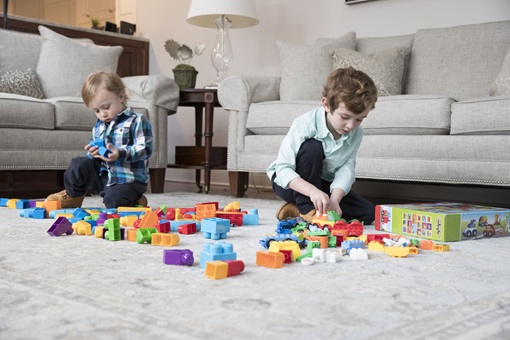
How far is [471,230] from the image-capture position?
2008 millimetres

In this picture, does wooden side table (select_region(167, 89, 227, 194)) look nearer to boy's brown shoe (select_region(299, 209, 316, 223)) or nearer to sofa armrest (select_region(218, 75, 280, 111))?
sofa armrest (select_region(218, 75, 280, 111))

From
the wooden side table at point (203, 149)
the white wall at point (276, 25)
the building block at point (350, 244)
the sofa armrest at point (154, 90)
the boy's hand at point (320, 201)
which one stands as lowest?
the building block at point (350, 244)

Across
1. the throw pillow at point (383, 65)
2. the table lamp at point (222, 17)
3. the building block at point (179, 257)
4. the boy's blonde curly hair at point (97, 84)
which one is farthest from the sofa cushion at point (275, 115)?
the building block at point (179, 257)

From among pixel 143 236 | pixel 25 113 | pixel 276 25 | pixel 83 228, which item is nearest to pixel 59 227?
pixel 83 228

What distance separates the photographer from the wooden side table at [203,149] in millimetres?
3938

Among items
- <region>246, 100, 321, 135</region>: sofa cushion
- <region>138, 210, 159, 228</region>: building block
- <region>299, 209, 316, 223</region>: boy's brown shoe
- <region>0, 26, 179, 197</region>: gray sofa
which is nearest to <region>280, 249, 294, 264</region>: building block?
<region>138, 210, 159, 228</region>: building block

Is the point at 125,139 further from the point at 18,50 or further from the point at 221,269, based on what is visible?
the point at 18,50

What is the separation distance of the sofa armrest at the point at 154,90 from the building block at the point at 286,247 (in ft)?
7.79

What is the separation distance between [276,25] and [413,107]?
2.02 m

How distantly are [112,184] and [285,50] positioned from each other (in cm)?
166

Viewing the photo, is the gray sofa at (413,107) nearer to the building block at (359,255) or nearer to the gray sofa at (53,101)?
the gray sofa at (53,101)

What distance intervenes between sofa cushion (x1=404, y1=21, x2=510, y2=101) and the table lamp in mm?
1249

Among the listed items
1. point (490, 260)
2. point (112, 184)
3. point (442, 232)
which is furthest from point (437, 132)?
point (112, 184)

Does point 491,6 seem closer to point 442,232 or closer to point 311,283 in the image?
point 442,232
